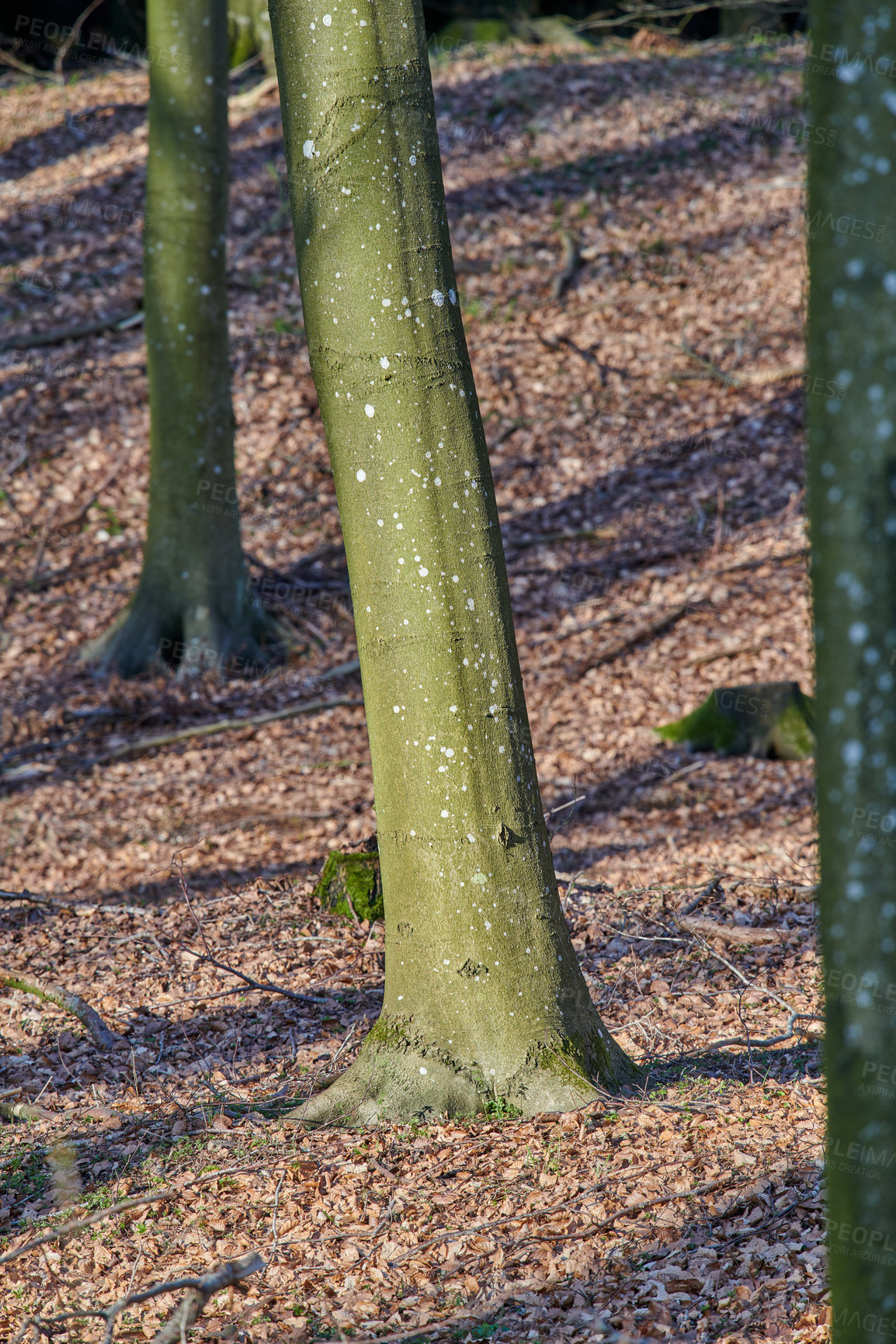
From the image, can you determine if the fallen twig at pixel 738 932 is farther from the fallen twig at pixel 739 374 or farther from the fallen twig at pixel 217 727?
the fallen twig at pixel 739 374

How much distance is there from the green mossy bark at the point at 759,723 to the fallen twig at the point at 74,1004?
14.9 feet

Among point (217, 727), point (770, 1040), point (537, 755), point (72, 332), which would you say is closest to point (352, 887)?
point (770, 1040)

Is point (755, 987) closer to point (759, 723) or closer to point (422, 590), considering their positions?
point (422, 590)

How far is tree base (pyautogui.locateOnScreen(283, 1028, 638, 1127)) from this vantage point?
127 inches

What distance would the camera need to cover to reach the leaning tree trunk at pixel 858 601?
142cm

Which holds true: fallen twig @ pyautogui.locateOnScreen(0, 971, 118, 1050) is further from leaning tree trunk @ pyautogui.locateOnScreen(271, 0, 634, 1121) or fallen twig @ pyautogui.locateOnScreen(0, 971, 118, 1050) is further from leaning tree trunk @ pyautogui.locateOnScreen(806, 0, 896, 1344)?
leaning tree trunk @ pyautogui.locateOnScreen(806, 0, 896, 1344)

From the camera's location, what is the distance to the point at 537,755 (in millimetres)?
7605

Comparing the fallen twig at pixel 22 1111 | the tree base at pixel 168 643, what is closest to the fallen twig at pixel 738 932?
the fallen twig at pixel 22 1111

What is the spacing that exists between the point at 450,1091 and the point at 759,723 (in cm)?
456

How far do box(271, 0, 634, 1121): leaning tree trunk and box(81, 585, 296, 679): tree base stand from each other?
5.77 metres

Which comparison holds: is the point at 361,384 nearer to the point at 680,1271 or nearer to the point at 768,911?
the point at 680,1271

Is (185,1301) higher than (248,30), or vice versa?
(248,30)

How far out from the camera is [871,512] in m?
1.44

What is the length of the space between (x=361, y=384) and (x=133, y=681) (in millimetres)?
6152
